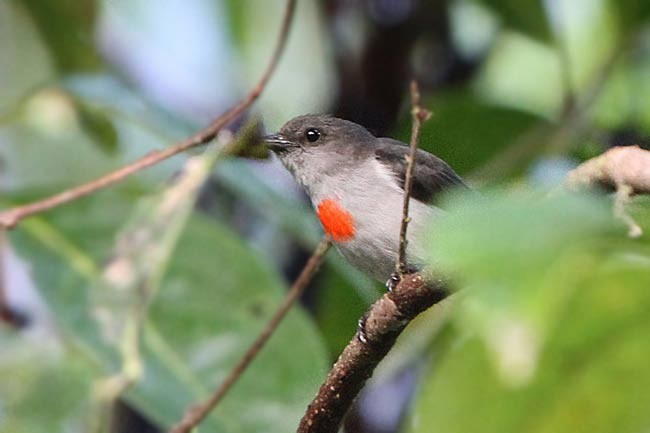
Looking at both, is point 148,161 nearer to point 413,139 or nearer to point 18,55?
point 413,139

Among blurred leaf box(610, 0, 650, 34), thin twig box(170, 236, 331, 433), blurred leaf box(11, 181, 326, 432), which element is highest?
blurred leaf box(610, 0, 650, 34)

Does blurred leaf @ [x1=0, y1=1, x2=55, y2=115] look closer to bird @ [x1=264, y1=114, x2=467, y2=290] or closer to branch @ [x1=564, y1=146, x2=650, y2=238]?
bird @ [x1=264, y1=114, x2=467, y2=290]

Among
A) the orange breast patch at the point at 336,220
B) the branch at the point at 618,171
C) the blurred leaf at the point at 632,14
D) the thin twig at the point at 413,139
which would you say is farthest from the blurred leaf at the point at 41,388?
the blurred leaf at the point at 632,14

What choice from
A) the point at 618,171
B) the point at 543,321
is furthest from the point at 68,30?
the point at 543,321

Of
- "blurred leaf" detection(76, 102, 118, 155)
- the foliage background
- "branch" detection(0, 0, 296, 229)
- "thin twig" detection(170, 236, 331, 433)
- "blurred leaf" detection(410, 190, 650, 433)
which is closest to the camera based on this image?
"blurred leaf" detection(410, 190, 650, 433)

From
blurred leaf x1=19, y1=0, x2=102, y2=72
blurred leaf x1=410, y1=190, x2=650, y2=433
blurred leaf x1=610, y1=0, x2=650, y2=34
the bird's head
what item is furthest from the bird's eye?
blurred leaf x1=410, y1=190, x2=650, y2=433

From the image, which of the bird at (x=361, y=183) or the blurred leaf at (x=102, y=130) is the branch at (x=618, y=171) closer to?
the bird at (x=361, y=183)

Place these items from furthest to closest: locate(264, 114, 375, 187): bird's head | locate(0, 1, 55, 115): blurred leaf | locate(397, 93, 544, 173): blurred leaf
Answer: locate(0, 1, 55, 115): blurred leaf
locate(397, 93, 544, 173): blurred leaf
locate(264, 114, 375, 187): bird's head

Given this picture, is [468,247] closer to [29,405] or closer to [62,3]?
[29,405]
